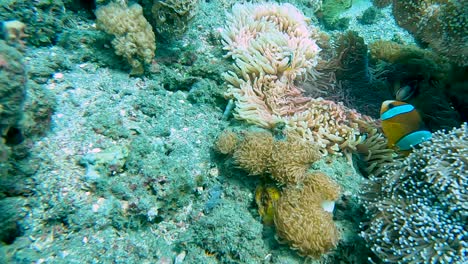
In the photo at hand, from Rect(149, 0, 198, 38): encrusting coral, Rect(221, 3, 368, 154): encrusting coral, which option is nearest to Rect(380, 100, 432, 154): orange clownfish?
Rect(221, 3, 368, 154): encrusting coral

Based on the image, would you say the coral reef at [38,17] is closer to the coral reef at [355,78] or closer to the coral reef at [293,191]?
the coral reef at [293,191]

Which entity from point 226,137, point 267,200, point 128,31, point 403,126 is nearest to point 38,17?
point 128,31

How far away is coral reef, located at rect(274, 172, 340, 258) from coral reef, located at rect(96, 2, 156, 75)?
2.54 m

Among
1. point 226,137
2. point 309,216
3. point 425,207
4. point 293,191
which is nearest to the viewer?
point 425,207

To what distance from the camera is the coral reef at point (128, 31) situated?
3.67m

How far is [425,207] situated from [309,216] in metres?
0.96

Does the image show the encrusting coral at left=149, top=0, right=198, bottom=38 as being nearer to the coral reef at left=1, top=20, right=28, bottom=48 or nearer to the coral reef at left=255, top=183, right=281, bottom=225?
the coral reef at left=1, top=20, right=28, bottom=48

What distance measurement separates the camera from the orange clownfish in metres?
2.95

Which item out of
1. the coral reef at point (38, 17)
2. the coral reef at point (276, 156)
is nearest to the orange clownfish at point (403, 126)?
the coral reef at point (276, 156)

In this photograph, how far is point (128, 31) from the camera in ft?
12.2

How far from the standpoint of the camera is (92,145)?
2967 mm

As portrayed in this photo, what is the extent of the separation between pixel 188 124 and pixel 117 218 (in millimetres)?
1351

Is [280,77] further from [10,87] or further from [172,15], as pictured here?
[10,87]

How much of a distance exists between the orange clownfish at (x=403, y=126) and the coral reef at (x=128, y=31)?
299cm
